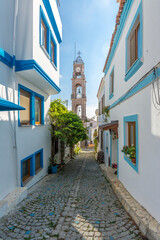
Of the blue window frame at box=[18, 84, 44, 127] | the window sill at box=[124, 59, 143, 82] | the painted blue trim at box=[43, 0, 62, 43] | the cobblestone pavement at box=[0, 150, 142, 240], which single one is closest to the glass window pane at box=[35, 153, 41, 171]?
the cobblestone pavement at box=[0, 150, 142, 240]

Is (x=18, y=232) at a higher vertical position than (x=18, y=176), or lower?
lower

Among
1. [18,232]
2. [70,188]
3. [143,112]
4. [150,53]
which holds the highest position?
[150,53]

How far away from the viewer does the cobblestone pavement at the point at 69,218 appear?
2.51 m

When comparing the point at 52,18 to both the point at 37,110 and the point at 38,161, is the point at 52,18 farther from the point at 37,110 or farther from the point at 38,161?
the point at 38,161

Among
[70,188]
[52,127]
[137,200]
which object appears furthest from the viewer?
[52,127]

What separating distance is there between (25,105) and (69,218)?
409 cm

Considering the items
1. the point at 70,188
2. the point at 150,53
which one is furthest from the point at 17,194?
the point at 150,53

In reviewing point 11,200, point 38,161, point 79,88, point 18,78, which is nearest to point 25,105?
point 18,78

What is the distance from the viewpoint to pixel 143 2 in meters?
3.13

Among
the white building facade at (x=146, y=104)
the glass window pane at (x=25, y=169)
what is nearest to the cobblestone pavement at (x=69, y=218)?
the white building facade at (x=146, y=104)

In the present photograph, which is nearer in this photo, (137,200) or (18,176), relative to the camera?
(137,200)

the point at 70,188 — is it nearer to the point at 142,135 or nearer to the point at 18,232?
the point at 18,232

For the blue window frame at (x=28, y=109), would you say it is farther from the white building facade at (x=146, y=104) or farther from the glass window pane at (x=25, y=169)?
the white building facade at (x=146, y=104)

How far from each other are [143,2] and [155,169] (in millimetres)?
4004
